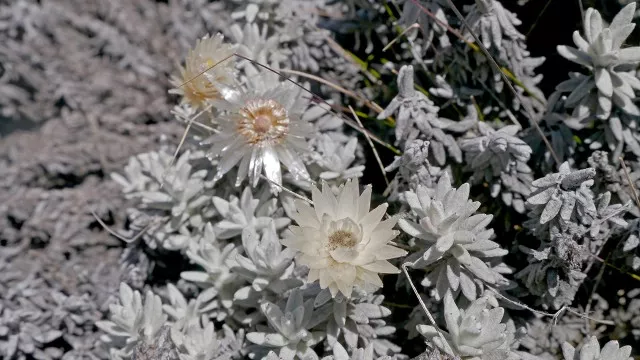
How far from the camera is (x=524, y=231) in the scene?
8.93 feet

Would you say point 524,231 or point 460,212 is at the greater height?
point 460,212

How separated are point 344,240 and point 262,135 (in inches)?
27.7

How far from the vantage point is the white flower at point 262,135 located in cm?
258

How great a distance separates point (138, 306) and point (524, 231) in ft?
5.40

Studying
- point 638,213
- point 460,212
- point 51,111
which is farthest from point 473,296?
point 51,111

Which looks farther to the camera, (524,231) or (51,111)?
(51,111)

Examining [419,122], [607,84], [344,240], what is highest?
[607,84]

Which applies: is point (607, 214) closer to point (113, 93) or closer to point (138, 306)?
point (138, 306)

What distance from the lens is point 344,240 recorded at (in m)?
2.10

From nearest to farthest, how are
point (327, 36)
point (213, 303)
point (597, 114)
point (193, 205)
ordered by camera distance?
point (597, 114)
point (213, 303)
point (193, 205)
point (327, 36)

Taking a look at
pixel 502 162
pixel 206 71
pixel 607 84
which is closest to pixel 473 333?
pixel 502 162

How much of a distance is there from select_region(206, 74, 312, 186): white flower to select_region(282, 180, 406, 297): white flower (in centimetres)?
49

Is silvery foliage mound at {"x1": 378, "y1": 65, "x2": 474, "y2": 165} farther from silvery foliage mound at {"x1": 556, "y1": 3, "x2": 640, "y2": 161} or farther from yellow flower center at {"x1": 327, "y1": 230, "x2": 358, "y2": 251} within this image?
yellow flower center at {"x1": 327, "y1": 230, "x2": 358, "y2": 251}

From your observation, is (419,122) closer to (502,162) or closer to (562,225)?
(502,162)
